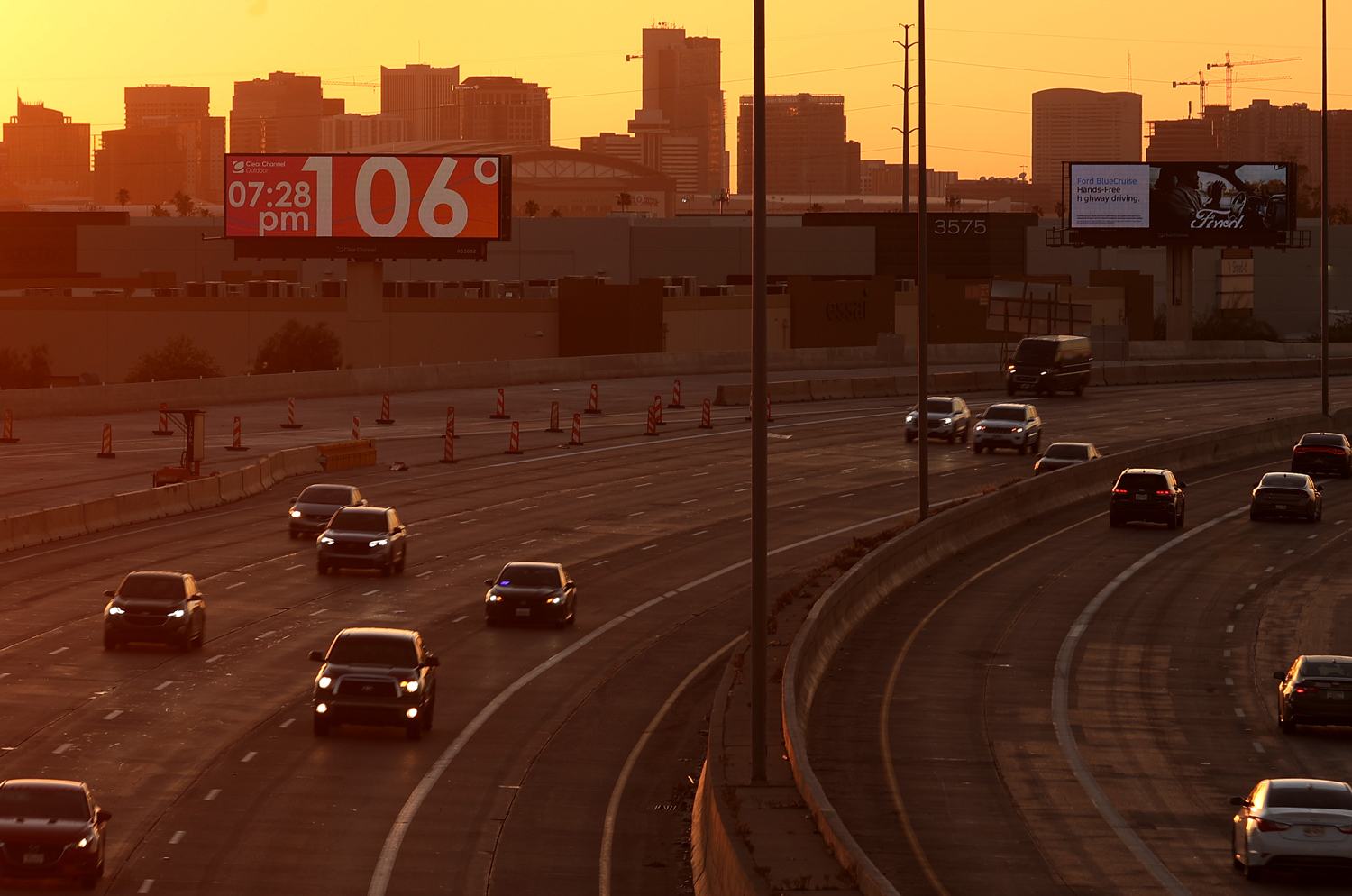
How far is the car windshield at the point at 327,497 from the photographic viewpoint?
147 ft

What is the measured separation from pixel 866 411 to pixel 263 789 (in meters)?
54.7

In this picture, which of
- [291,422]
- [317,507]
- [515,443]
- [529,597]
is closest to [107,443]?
[291,422]

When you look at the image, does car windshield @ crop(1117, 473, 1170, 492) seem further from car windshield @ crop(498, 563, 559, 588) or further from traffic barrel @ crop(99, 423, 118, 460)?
traffic barrel @ crop(99, 423, 118, 460)

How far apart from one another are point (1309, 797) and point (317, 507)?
28.9 meters

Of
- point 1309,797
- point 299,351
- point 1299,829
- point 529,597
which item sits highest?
point 299,351

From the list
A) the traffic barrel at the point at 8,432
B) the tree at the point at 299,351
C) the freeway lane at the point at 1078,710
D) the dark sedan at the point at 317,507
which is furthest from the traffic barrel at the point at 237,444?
the tree at the point at 299,351

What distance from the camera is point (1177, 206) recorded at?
367ft

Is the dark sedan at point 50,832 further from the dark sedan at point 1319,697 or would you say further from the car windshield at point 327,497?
the car windshield at point 327,497

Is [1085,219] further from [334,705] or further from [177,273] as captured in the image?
[334,705]

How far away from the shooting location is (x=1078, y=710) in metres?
30.4

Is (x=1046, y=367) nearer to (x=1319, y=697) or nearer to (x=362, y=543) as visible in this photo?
(x=362, y=543)

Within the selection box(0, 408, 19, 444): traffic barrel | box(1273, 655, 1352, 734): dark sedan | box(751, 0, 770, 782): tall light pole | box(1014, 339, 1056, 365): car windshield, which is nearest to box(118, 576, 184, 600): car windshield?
box(751, 0, 770, 782): tall light pole

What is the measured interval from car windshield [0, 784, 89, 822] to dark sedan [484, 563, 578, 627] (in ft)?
53.7

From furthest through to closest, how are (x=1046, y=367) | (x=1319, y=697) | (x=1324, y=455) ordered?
(x=1046, y=367), (x=1324, y=455), (x=1319, y=697)
